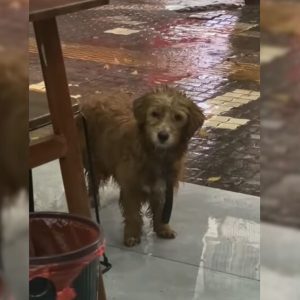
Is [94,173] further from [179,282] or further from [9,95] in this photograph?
[9,95]

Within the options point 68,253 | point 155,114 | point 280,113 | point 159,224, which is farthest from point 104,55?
point 280,113

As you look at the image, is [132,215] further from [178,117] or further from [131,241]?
[178,117]

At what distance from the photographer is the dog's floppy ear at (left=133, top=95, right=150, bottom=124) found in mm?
2725

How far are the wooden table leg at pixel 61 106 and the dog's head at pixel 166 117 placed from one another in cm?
52

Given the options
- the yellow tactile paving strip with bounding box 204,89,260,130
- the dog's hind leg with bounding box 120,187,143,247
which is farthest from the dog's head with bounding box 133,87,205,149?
the yellow tactile paving strip with bounding box 204,89,260,130

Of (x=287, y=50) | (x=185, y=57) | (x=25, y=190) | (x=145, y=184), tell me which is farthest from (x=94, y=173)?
→ (x=185, y=57)

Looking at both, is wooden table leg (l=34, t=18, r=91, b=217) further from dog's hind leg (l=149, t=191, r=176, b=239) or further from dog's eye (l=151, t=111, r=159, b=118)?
dog's hind leg (l=149, t=191, r=176, b=239)

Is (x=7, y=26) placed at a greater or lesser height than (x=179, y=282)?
greater

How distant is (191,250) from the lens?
2850 millimetres

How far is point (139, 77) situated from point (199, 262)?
267cm

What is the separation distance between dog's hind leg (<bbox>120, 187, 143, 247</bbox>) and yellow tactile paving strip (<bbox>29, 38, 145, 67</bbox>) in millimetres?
2871

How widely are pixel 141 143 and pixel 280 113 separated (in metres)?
1.73

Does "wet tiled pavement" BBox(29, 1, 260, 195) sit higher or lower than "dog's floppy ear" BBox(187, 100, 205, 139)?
lower

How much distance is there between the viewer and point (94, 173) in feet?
9.86
